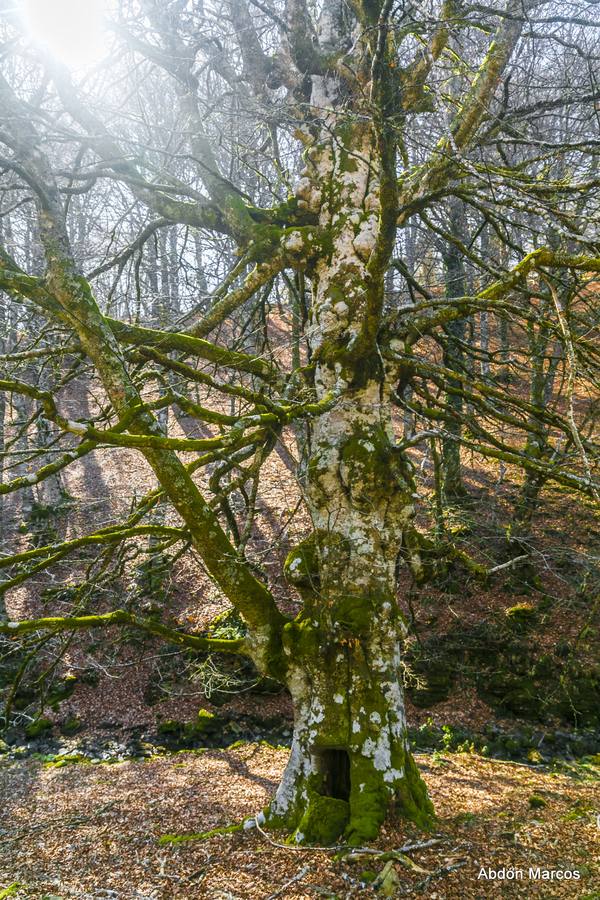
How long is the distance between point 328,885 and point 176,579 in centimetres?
821

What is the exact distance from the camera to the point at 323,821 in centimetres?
396

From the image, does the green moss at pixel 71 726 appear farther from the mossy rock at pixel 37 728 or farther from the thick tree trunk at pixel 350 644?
the thick tree trunk at pixel 350 644

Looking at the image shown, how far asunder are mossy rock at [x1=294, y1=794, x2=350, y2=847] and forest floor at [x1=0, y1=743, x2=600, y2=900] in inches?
4.2

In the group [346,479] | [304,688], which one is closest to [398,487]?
[346,479]

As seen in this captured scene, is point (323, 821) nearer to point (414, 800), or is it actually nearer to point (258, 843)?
point (258, 843)

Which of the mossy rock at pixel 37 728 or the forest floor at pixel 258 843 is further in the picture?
the mossy rock at pixel 37 728

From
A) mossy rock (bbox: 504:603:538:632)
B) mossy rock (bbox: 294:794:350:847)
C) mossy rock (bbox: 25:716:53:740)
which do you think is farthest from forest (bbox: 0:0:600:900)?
mossy rock (bbox: 504:603:538:632)

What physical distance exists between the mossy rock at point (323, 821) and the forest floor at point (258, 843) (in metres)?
0.11

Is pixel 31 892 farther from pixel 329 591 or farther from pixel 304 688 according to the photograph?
pixel 329 591

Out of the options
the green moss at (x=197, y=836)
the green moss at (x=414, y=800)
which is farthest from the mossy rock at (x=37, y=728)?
the green moss at (x=414, y=800)

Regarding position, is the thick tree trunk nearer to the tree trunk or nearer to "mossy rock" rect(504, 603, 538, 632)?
the tree trunk

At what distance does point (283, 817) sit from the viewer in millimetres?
4164

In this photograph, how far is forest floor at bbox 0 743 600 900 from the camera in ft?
11.6

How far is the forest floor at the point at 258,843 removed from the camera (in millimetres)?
3535
